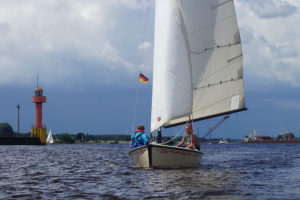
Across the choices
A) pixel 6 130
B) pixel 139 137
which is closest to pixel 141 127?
pixel 139 137

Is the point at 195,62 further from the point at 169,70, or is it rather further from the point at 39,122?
the point at 39,122

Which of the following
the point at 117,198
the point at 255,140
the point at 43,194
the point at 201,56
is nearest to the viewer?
the point at 117,198

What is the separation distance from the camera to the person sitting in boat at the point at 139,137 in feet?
72.5

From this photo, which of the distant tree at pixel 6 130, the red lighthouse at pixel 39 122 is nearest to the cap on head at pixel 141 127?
the red lighthouse at pixel 39 122

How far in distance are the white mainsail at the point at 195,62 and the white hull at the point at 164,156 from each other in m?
1.52

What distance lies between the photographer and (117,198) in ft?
43.6

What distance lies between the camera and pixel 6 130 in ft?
550

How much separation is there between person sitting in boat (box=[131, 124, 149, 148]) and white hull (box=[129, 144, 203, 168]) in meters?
0.64

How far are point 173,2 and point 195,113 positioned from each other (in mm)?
6065

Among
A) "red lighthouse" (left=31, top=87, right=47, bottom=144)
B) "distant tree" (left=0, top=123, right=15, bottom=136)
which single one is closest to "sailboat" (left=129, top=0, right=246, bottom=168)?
"red lighthouse" (left=31, top=87, right=47, bottom=144)

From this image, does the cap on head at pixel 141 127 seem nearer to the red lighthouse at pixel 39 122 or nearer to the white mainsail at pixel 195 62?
the white mainsail at pixel 195 62

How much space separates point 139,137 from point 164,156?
1976mm

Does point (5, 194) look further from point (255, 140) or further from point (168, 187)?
point (255, 140)

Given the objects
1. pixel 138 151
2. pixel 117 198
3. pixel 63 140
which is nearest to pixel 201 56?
pixel 138 151
